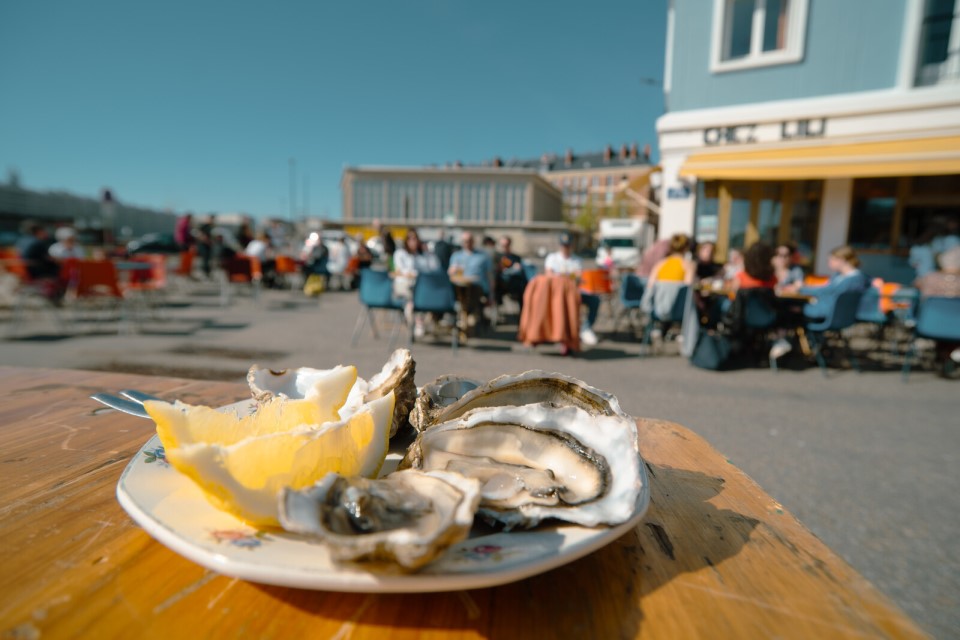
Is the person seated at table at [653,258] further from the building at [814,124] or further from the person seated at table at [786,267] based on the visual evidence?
the building at [814,124]

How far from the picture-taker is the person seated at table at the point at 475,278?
7312 mm

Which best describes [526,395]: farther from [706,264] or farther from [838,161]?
[838,161]

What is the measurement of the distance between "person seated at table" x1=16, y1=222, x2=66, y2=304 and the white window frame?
38.8 feet

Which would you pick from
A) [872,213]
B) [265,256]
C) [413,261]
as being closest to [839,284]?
[872,213]

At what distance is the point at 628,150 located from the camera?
76.8 metres

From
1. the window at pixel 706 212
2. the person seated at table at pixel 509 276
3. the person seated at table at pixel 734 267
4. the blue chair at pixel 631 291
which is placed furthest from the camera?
the window at pixel 706 212

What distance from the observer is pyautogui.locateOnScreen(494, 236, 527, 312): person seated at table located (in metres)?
8.93

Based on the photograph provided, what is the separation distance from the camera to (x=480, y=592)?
509mm

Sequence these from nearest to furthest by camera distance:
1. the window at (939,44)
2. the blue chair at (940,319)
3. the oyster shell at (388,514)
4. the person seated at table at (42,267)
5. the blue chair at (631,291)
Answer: the oyster shell at (388,514) < the blue chair at (940,319) < the person seated at table at (42,267) < the blue chair at (631,291) < the window at (939,44)

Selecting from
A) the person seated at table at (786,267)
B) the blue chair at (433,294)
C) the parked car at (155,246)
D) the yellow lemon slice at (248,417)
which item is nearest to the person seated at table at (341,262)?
the blue chair at (433,294)

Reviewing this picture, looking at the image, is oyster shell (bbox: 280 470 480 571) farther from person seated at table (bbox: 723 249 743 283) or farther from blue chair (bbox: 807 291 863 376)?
person seated at table (bbox: 723 249 743 283)

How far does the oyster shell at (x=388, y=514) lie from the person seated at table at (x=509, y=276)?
324 inches

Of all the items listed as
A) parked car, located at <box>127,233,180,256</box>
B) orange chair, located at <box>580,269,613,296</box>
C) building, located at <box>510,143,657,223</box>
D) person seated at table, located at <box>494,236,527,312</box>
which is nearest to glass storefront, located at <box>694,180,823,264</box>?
orange chair, located at <box>580,269,613,296</box>

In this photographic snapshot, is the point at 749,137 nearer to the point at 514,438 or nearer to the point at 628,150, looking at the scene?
the point at 514,438
